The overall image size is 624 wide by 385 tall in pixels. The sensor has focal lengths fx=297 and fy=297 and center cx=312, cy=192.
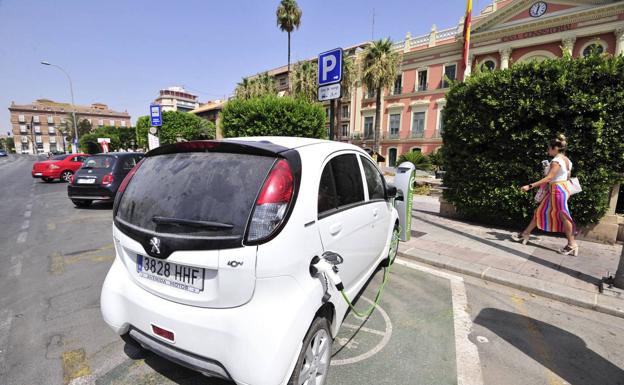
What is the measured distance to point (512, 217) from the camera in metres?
6.07

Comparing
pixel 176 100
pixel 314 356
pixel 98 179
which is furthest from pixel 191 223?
pixel 176 100

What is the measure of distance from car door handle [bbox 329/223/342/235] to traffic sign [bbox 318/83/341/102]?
4.22 meters

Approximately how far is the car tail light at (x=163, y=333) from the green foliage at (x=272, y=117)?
13.2 meters

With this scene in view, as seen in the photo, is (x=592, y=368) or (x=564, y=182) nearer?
(x=592, y=368)

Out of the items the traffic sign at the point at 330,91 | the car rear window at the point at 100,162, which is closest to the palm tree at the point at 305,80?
the car rear window at the point at 100,162

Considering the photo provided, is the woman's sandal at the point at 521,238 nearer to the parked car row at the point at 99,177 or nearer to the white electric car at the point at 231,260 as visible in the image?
the white electric car at the point at 231,260

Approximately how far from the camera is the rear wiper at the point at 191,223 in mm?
1665

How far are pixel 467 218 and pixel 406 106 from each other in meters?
28.8

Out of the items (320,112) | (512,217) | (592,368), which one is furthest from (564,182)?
(320,112)

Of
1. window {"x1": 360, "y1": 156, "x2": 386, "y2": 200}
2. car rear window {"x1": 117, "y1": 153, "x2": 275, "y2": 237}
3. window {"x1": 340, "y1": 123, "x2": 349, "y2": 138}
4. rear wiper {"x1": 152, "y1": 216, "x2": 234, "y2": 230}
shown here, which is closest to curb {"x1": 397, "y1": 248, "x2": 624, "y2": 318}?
window {"x1": 360, "y1": 156, "x2": 386, "y2": 200}

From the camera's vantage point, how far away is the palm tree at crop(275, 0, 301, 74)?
2777cm

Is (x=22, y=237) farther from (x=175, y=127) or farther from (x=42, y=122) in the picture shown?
(x=42, y=122)

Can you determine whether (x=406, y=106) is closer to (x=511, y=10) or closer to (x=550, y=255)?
(x=511, y=10)

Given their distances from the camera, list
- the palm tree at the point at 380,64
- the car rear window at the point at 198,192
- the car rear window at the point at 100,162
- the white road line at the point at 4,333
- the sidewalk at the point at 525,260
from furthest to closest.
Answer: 1. the palm tree at the point at 380,64
2. the car rear window at the point at 100,162
3. the sidewalk at the point at 525,260
4. the white road line at the point at 4,333
5. the car rear window at the point at 198,192
